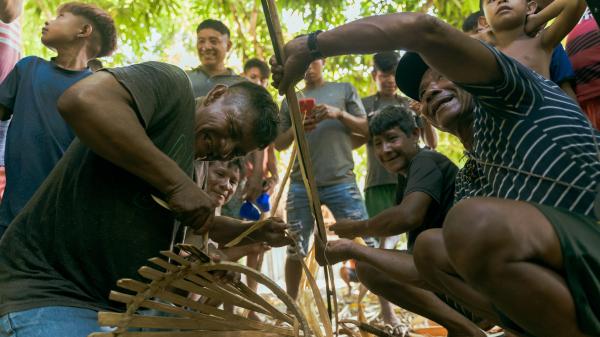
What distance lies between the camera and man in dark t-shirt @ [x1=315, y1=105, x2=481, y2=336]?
7.51 feet

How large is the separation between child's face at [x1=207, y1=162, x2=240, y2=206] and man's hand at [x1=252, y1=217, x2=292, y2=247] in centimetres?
81

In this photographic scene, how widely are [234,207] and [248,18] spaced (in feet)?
10.5

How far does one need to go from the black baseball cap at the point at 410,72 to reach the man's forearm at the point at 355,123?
5.36 feet

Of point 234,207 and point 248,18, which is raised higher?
point 248,18

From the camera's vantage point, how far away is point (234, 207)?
3.61 meters

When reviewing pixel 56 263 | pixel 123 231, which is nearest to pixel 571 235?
pixel 123 231

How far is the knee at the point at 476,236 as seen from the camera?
1228 millimetres

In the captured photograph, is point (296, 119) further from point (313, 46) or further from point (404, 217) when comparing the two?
point (404, 217)

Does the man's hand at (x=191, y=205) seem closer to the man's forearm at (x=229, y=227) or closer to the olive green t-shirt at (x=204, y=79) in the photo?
the man's forearm at (x=229, y=227)

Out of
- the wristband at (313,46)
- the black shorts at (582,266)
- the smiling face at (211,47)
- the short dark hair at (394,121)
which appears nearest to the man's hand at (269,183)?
the smiling face at (211,47)

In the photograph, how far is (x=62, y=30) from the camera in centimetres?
265

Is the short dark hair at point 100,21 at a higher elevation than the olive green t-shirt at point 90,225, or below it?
higher

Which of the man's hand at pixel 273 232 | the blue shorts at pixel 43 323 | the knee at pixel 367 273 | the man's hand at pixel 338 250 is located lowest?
A: the knee at pixel 367 273

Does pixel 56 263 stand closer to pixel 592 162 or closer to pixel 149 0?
→ pixel 592 162
